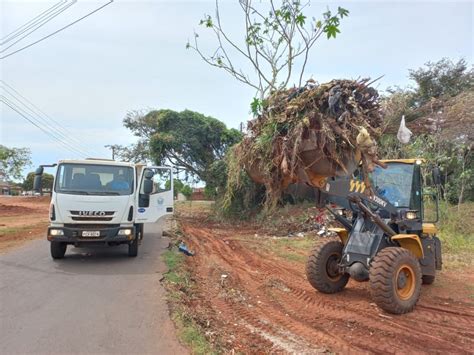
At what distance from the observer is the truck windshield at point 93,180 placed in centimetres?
966

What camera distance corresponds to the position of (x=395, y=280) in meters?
6.39

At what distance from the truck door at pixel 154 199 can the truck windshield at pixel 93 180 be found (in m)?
0.56

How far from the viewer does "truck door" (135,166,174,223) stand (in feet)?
35.4

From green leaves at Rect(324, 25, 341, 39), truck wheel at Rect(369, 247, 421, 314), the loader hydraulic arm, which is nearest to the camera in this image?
the loader hydraulic arm

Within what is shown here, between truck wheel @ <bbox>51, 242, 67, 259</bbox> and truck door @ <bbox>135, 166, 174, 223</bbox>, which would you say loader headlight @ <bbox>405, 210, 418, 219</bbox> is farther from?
truck wheel @ <bbox>51, 242, 67, 259</bbox>

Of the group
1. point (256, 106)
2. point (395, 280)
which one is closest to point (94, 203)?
point (256, 106)

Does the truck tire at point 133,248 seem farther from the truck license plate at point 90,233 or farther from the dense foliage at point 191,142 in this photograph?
the dense foliage at point 191,142

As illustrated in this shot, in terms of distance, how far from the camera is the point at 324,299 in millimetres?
7305

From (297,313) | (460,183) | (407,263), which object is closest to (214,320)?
(297,313)

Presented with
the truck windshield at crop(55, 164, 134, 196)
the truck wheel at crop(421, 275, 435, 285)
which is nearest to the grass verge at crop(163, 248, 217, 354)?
the truck windshield at crop(55, 164, 134, 196)

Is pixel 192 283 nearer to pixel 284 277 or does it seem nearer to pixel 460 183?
pixel 284 277

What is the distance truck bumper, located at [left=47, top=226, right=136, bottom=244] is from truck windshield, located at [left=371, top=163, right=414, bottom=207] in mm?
5644

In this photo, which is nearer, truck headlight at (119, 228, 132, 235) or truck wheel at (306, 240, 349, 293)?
truck wheel at (306, 240, 349, 293)

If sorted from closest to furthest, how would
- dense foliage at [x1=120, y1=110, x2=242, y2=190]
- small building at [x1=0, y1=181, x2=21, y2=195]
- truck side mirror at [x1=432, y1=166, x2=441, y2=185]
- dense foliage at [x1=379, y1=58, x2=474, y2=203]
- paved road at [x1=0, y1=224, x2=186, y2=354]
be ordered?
1. paved road at [x1=0, y1=224, x2=186, y2=354]
2. truck side mirror at [x1=432, y1=166, x2=441, y2=185]
3. dense foliage at [x1=379, y1=58, x2=474, y2=203]
4. dense foliage at [x1=120, y1=110, x2=242, y2=190]
5. small building at [x1=0, y1=181, x2=21, y2=195]
